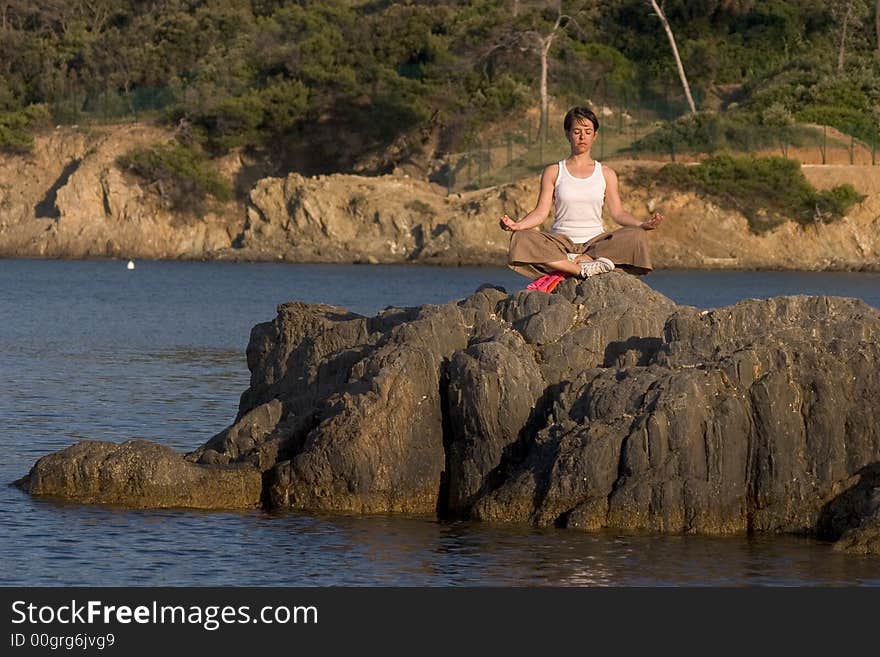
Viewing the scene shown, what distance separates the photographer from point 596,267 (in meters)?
13.9

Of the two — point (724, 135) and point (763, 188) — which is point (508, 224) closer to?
point (763, 188)

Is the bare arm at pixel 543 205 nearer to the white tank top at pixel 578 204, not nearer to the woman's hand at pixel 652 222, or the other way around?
the white tank top at pixel 578 204

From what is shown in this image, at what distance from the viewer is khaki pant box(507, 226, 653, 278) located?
13688 mm

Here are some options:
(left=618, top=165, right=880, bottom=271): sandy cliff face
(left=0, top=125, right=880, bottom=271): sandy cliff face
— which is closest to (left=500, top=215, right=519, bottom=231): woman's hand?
(left=0, top=125, right=880, bottom=271): sandy cliff face

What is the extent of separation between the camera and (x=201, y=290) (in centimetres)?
4697

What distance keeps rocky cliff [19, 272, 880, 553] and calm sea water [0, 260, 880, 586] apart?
0.85 ft

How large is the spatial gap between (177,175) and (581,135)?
175 ft

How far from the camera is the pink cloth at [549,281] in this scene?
14094 millimetres

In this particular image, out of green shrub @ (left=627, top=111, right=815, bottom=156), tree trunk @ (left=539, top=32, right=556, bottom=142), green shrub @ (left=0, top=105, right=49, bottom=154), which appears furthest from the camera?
green shrub @ (left=0, top=105, right=49, bottom=154)

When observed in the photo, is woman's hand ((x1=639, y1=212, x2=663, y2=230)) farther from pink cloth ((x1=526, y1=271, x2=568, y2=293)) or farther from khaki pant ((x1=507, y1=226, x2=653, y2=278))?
pink cloth ((x1=526, y1=271, x2=568, y2=293))

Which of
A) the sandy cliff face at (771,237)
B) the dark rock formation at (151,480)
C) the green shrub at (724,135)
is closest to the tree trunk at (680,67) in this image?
the green shrub at (724,135)
